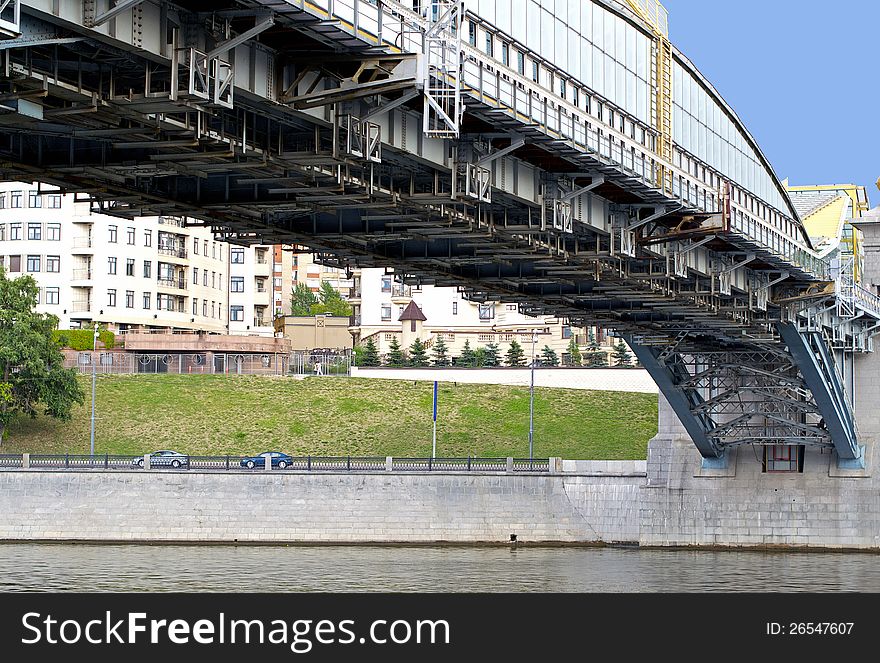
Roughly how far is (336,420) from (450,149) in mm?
61358

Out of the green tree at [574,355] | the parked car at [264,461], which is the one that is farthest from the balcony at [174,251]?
the parked car at [264,461]

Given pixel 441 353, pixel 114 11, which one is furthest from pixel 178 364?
pixel 114 11

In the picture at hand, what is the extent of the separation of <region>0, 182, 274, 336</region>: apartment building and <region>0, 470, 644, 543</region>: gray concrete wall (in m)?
37.4

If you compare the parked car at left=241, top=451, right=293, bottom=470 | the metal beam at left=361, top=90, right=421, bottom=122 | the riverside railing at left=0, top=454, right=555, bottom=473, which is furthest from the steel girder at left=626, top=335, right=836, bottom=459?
the metal beam at left=361, top=90, right=421, bottom=122

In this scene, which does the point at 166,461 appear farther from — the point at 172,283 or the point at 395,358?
the point at 172,283

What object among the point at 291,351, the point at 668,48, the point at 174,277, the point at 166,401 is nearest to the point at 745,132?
the point at 668,48

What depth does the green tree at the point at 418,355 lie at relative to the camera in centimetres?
10801

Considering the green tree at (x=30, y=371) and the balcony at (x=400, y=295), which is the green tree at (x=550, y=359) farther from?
the green tree at (x=30, y=371)

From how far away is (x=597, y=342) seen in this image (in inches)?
4626

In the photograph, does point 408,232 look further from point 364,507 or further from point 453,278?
point 364,507

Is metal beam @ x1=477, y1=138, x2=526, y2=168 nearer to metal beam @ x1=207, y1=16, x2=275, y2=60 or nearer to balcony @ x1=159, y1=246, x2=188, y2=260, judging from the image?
metal beam @ x1=207, y1=16, x2=275, y2=60

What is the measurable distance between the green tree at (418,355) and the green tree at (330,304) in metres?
25.9

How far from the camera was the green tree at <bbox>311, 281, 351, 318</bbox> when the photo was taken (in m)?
146

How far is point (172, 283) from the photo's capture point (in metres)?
114
